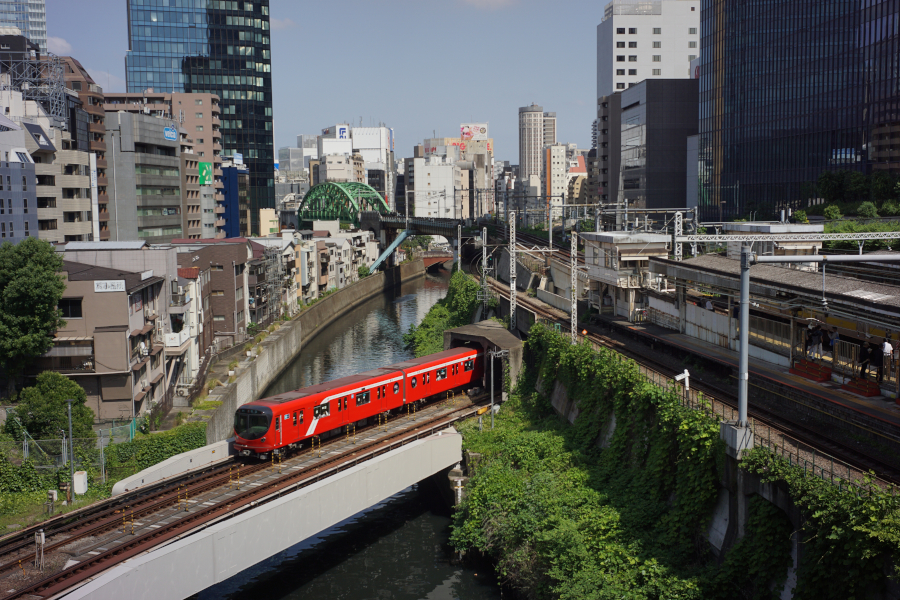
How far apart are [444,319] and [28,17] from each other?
6664 inches

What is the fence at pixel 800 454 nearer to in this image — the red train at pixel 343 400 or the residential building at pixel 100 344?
the red train at pixel 343 400

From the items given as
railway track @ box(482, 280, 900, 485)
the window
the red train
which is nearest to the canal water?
the red train

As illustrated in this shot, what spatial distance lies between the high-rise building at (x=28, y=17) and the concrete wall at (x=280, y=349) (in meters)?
133

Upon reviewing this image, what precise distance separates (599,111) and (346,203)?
3953 centimetres

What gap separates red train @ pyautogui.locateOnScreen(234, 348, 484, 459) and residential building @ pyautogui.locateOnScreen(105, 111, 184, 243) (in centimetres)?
3224

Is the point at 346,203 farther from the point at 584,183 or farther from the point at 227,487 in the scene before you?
the point at 227,487

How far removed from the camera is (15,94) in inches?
1831

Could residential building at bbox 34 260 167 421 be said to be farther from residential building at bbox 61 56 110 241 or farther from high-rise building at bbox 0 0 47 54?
high-rise building at bbox 0 0 47 54

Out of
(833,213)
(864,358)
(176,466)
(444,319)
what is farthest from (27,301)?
(833,213)

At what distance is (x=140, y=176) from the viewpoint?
5762 cm

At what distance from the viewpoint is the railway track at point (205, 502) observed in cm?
1783

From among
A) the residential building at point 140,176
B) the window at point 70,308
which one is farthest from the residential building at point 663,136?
the window at point 70,308

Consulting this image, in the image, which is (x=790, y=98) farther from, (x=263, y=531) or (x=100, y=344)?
(x=263, y=531)

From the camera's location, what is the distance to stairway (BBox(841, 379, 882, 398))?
20.8 m
